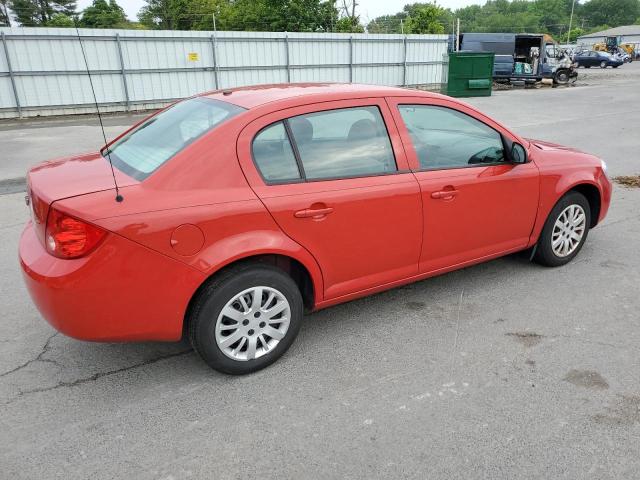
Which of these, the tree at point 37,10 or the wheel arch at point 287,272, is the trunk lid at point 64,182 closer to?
the wheel arch at point 287,272

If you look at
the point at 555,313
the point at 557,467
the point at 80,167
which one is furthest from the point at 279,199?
the point at 555,313

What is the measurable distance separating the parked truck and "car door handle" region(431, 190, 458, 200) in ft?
84.2

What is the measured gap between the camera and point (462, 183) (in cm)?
356

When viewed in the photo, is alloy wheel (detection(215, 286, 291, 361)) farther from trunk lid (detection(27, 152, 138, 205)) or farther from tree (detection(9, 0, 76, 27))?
tree (detection(9, 0, 76, 27))

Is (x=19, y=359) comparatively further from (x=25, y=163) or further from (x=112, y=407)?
(x=25, y=163)

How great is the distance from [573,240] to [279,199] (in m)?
2.95

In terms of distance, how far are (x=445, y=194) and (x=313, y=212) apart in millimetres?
1035

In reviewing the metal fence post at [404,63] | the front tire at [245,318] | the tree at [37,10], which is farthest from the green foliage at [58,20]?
the front tire at [245,318]

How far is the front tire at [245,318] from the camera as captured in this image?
9.11ft

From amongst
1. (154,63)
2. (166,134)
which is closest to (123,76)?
(154,63)

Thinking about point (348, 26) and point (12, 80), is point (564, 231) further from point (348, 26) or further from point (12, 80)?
point (348, 26)

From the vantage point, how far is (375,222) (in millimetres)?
3225

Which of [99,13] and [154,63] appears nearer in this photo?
[99,13]

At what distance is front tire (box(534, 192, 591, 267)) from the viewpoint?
425cm
